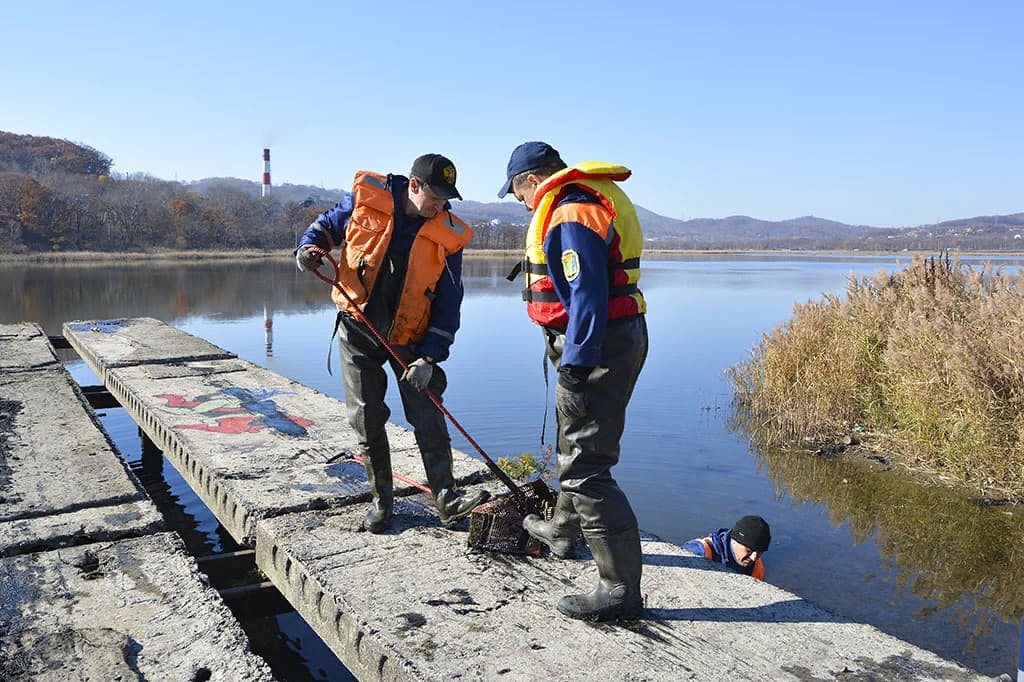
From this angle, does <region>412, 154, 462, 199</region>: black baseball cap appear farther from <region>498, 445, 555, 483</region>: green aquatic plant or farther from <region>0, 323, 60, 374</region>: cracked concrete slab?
<region>0, 323, 60, 374</region>: cracked concrete slab

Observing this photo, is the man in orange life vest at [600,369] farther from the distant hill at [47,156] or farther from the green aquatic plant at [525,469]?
the distant hill at [47,156]

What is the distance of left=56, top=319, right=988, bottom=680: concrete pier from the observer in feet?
9.90

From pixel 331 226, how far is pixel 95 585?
2091 millimetres

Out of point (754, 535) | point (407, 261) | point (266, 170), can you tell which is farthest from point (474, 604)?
point (266, 170)

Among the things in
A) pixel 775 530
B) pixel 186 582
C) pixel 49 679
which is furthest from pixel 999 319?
pixel 49 679

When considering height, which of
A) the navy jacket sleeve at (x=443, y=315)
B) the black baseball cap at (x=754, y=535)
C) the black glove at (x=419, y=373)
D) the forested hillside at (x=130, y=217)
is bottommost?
the black baseball cap at (x=754, y=535)

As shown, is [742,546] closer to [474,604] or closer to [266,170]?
[474,604]

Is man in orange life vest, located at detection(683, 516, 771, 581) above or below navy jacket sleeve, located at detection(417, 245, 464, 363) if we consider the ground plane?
below

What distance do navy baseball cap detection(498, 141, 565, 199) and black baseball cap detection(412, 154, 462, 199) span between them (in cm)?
42

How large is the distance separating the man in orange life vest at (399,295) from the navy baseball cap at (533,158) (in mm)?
459

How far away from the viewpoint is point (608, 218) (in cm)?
319

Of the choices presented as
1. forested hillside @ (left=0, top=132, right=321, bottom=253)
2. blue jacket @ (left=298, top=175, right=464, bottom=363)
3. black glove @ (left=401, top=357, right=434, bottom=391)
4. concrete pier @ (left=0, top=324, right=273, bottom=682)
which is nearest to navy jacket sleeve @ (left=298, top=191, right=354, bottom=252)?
blue jacket @ (left=298, top=175, right=464, bottom=363)

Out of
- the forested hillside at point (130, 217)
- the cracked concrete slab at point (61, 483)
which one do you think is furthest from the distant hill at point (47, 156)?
the cracked concrete slab at point (61, 483)

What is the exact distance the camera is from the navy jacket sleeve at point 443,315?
4.23m
